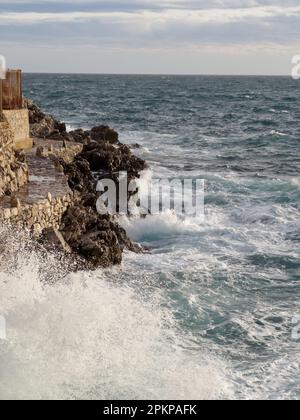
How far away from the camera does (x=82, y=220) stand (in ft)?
49.8

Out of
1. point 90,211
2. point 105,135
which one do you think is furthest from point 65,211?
point 105,135

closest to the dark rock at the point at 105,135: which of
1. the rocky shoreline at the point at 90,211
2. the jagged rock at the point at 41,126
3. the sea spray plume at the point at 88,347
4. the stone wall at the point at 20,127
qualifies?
the jagged rock at the point at 41,126

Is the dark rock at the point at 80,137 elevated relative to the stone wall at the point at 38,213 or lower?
elevated

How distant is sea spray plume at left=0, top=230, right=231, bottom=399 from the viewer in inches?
372

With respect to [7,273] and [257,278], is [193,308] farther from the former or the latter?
→ [7,273]

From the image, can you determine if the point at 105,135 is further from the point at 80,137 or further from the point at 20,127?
the point at 20,127

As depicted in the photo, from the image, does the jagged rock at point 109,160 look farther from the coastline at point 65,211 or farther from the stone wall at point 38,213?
the stone wall at point 38,213

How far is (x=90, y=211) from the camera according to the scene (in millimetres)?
16031

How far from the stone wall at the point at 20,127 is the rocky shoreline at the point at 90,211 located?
48.7 inches

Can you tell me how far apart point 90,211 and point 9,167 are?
205cm

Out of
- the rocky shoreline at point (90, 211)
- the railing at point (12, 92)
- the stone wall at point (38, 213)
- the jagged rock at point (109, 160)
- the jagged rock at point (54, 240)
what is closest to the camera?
the stone wall at point (38, 213)

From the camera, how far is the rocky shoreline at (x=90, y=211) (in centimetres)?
1398

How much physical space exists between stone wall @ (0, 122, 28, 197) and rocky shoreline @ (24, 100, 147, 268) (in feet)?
4.01

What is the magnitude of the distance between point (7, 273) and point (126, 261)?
379 cm
